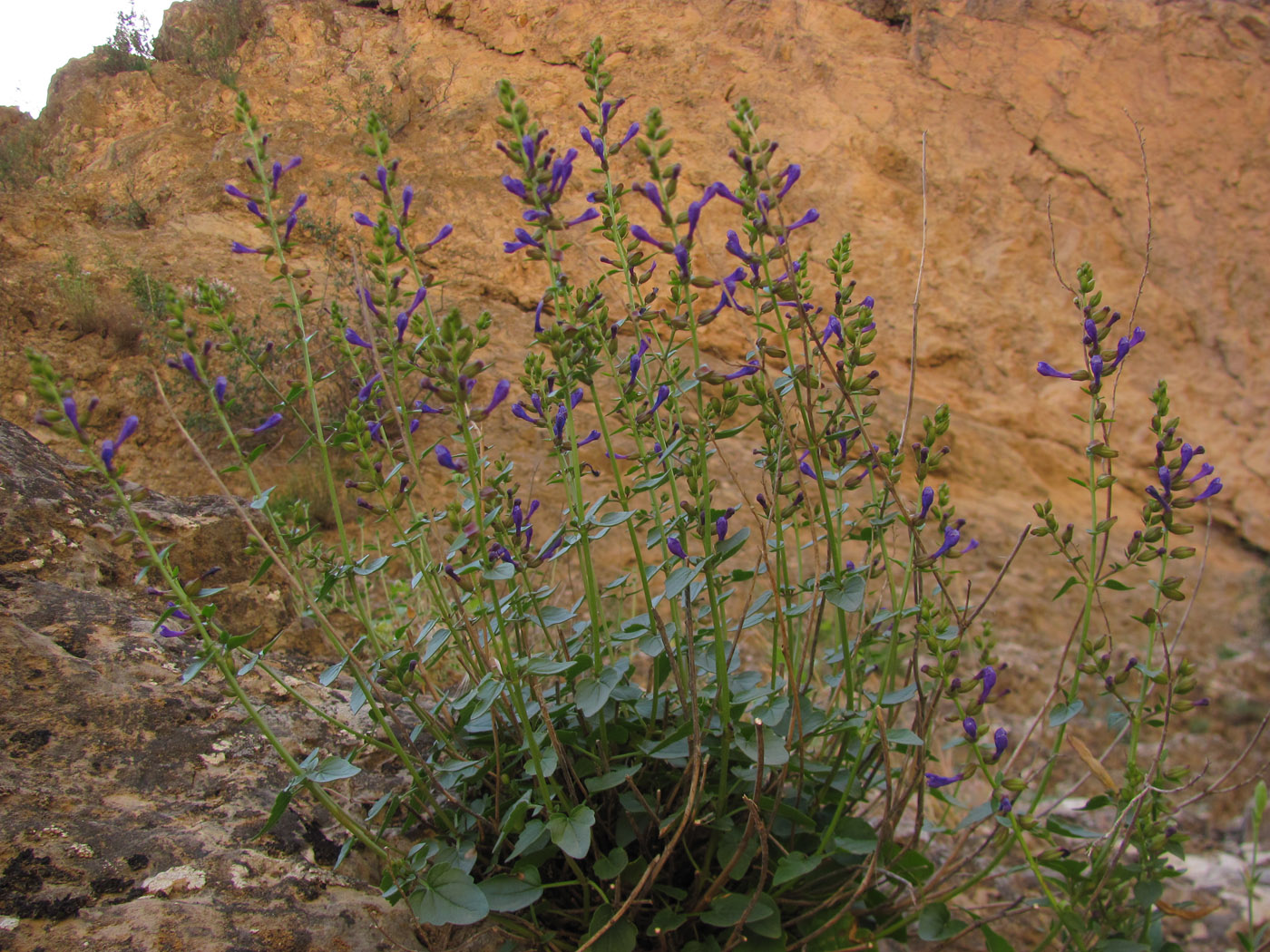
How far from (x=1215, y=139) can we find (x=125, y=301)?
10.5m

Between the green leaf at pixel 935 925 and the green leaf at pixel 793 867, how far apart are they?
314 millimetres

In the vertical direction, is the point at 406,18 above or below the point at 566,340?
above

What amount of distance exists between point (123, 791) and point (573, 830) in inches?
43.9

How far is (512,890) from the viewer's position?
1579mm

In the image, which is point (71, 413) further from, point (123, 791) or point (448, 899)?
point (448, 899)

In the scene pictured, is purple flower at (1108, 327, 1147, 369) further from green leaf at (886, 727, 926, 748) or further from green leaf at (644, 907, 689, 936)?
green leaf at (644, 907, 689, 936)

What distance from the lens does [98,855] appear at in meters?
1.60

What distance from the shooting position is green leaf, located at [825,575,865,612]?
1648 mm

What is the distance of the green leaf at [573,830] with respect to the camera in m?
1.46

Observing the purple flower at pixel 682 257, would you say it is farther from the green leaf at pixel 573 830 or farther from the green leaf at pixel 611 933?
the green leaf at pixel 611 933

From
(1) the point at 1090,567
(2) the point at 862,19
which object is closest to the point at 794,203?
(2) the point at 862,19

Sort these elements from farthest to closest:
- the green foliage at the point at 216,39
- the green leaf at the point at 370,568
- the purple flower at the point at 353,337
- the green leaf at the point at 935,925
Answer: the green foliage at the point at 216,39 < the purple flower at the point at 353,337 < the green leaf at the point at 935,925 < the green leaf at the point at 370,568

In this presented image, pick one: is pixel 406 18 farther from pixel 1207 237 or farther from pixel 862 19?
pixel 1207 237

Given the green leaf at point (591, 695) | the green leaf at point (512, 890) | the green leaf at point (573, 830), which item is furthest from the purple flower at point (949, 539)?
the green leaf at point (512, 890)
